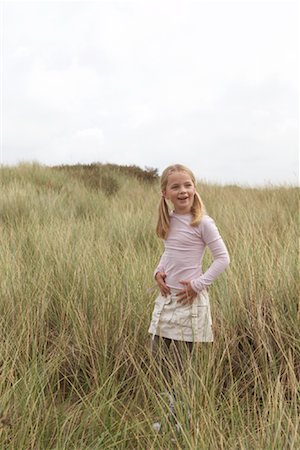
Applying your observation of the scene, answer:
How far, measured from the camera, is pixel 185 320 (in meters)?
2.26

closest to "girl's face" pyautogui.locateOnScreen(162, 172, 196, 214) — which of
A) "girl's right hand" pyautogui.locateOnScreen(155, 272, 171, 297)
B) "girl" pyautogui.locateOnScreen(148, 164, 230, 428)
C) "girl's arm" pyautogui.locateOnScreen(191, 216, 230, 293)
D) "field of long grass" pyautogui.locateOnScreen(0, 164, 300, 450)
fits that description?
"girl" pyautogui.locateOnScreen(148, 164, 230, 428)

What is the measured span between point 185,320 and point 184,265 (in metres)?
0.27

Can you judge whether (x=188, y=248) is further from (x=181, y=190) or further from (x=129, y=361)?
(x=129, y=361)

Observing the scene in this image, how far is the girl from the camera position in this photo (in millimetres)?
2246

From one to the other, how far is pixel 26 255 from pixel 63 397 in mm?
2000

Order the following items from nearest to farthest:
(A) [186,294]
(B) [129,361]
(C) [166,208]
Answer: (A) [186,294]
(C) [166,208]
(B) [129,361]

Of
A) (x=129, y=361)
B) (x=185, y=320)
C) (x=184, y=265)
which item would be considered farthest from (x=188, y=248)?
(x=129, y=361)

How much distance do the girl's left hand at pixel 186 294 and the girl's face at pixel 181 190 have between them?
1.22 ft

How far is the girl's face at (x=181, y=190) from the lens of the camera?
2.29 metres

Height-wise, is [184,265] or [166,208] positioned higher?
[166,208]

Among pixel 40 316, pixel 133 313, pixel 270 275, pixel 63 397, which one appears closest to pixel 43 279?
pixel 40 316

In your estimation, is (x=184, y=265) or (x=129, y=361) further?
(x=129, y=361)

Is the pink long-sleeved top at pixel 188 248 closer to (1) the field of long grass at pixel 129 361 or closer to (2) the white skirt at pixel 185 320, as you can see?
(2) the white skirt at pixel 185 320

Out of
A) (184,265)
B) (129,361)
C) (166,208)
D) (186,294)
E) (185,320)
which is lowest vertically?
(129,361)
